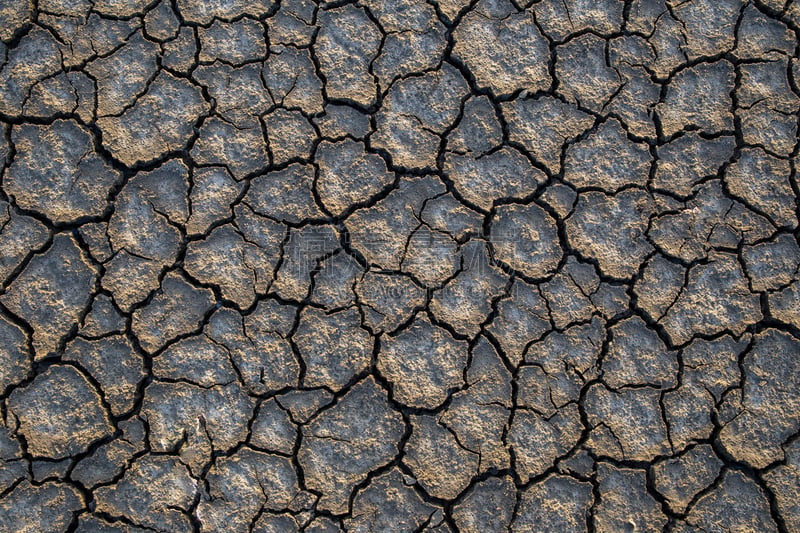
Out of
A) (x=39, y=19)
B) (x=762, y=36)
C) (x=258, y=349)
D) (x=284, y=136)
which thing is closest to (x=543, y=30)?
(x=762, y=36)

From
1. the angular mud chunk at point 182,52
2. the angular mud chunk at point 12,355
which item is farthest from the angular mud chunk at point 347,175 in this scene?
the angular mud chunk at point 12,355

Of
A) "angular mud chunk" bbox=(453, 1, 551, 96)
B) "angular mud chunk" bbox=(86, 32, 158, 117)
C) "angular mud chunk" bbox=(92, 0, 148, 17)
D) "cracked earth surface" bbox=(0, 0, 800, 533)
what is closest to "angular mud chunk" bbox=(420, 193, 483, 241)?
"cracked earth surface" bbox=(0, 0, 800, 533)

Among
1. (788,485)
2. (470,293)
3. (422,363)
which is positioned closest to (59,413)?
(422,363)

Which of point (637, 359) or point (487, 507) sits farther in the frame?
point (637, 359)

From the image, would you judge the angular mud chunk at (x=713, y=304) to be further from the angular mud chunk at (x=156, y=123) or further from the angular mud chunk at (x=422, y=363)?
the angular mud chunk at (x=156, y=123)

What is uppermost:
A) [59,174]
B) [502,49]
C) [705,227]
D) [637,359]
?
[502,49]

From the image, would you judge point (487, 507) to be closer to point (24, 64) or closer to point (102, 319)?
point (102, 319)

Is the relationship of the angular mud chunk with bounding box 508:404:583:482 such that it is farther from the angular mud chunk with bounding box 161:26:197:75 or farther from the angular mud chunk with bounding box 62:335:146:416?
the angular mud chunk with bounding box 161:26:197:75

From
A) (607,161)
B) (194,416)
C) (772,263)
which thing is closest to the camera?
(194,416)

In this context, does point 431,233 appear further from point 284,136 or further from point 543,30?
point 543,30
